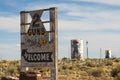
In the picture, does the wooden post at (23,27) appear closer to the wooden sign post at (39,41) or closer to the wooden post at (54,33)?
the wooden sign post at (39,41)

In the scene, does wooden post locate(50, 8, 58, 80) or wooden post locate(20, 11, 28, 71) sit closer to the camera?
wooden post locate(50, 8, 58, 80)

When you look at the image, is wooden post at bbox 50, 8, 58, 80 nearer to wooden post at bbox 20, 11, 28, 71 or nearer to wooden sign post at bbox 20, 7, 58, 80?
wooden sign post at bbox 20, 7, 58, 80

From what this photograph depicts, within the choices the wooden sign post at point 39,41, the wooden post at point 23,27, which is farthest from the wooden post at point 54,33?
the wooden post at point 23,27

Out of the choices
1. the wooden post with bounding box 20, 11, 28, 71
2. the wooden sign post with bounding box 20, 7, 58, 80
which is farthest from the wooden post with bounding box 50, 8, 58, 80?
the wooden post with bounding box 20, 11, 28, 71

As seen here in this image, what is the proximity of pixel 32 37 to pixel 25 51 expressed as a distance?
0.95 metres

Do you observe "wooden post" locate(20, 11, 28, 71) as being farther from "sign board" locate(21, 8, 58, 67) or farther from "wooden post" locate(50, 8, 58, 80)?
"wooden post" locate(50, 8, 58, 80)

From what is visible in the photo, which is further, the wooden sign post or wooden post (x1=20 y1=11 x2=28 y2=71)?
wooden post (x1=20 y1=11 x2=28 y2=71)

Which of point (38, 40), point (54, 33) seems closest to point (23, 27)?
point (38, 40)

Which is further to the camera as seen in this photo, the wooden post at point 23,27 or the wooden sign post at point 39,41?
the wooden post at point 23,27

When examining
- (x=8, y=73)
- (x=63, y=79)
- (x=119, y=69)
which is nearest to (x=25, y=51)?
(x=63, y=79)

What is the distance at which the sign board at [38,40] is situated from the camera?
1978 centimetres

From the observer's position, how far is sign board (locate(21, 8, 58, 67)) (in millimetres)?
19784

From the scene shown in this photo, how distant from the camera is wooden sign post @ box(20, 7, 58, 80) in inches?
776

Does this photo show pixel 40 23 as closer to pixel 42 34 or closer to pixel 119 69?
pixel 42 34
